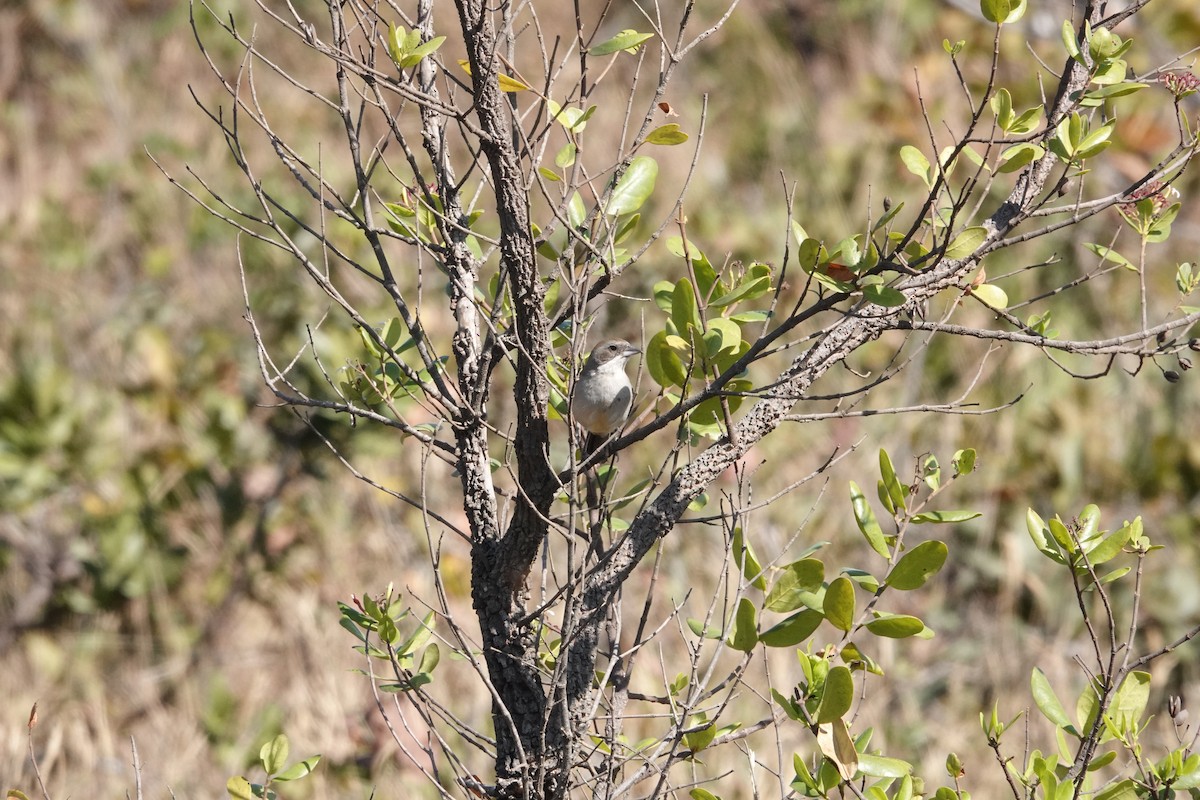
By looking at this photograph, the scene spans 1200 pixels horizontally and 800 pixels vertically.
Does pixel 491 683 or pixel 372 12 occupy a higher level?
pixel 372 12

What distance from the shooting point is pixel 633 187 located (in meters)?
2.47

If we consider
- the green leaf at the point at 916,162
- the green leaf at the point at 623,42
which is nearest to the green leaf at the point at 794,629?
the green leaf at the point at 916,162

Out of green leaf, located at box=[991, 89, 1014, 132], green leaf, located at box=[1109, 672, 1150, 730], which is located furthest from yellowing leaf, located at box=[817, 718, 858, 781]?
green leaf, located at box=[991, 89, 1014, 132]

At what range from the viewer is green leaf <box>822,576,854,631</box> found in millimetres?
2197

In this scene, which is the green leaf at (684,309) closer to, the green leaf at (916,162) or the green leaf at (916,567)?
the green leaf at (916,162)

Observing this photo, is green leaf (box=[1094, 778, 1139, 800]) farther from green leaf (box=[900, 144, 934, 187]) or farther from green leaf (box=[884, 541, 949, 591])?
green leaf (box=[900, 144, 934, 187])

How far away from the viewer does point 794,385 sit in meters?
2.36

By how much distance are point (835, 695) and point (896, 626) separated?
217 mm

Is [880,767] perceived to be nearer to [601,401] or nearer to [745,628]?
[745,628]

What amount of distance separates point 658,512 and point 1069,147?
3.41ft

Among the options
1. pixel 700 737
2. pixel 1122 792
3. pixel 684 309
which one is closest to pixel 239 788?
pixel 700 737

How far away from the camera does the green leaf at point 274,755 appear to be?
8.40ft

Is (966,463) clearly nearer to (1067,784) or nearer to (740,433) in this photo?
(740,433)

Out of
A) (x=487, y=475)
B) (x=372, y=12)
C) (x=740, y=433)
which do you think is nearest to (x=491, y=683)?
(x=487, y=475)
